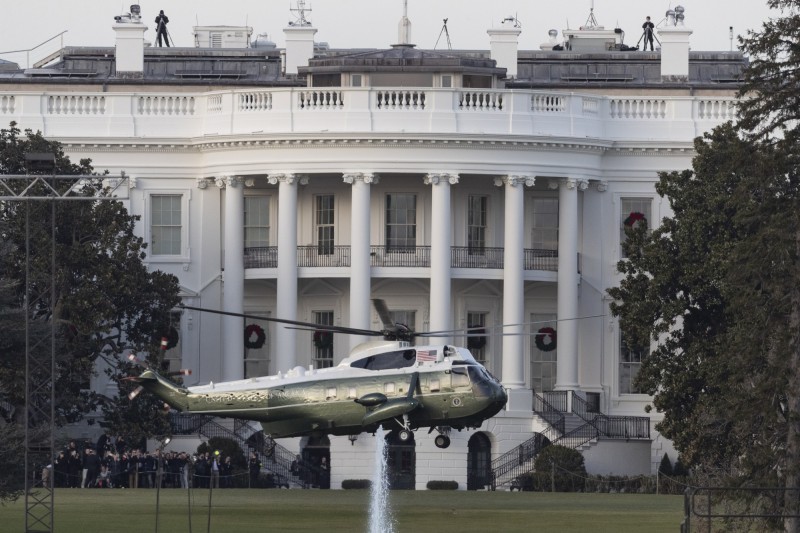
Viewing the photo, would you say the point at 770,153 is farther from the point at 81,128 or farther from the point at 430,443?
the point at 81,128

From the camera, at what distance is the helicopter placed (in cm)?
8175

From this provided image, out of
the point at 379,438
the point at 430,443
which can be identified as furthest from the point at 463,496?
the point at 430,443

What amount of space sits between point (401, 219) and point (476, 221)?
266cm

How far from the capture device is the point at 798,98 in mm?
78875

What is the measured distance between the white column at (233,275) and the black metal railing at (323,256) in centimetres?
209

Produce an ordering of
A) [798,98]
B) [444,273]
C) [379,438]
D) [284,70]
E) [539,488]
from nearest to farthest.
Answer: [798,98] → [379,438] → [539,488] → [444,273] → [284,70]

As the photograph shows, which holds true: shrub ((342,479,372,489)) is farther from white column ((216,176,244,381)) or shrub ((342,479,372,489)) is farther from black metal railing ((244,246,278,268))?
black metal railing ((244,246,278,268))

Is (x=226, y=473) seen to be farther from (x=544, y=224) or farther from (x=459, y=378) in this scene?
(x=459, y=378)

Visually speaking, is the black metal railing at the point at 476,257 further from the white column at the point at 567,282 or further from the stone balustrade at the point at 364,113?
the stone balustrade at the point at 364,113

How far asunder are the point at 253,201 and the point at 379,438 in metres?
20.4

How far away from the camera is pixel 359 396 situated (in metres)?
82.1

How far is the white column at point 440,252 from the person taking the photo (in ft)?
365

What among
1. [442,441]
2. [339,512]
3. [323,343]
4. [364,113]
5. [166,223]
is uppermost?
[364,113]

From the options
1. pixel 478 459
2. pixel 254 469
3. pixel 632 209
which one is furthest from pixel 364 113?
pixel 254 469
